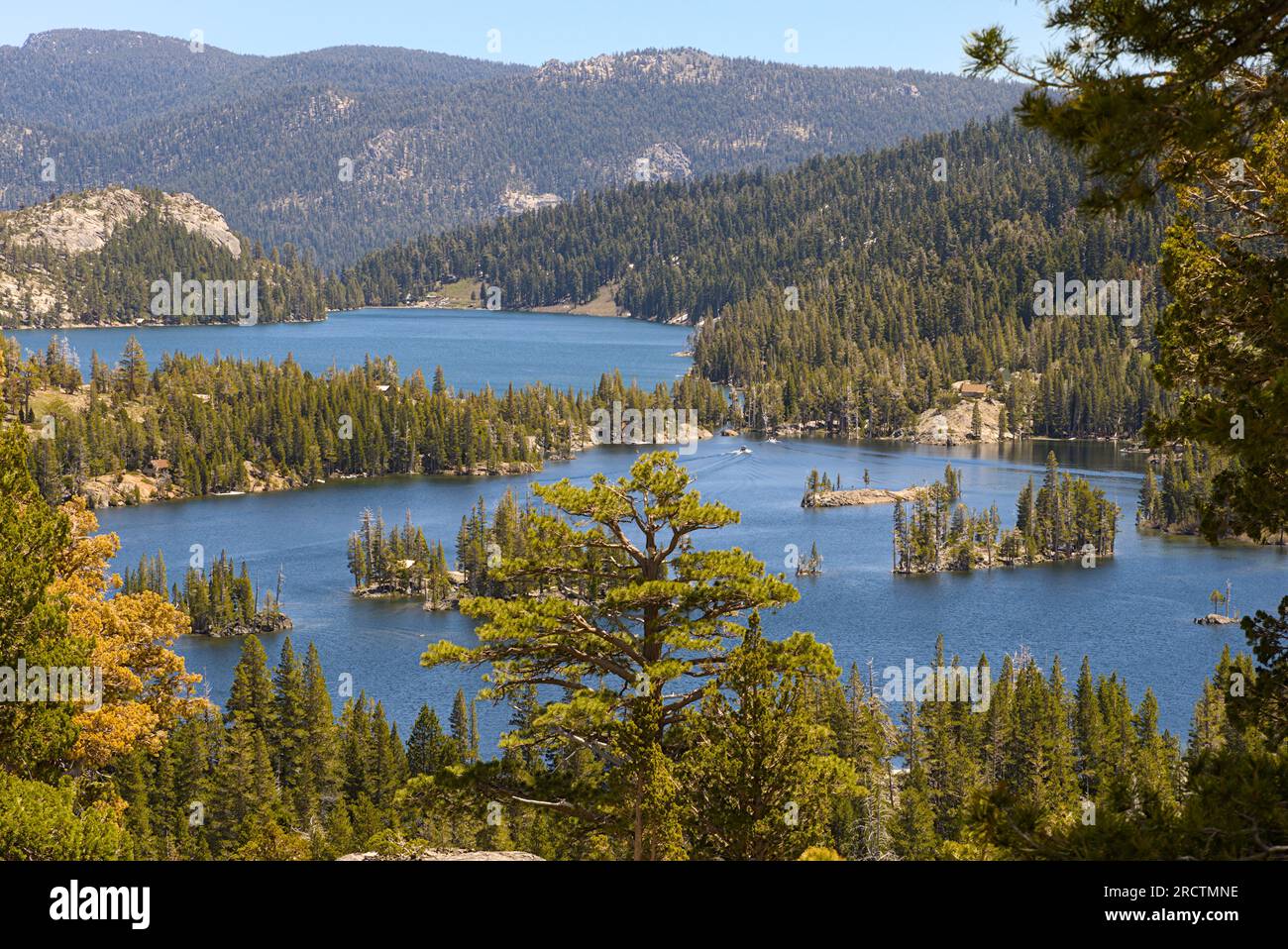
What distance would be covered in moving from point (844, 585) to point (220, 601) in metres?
53.5

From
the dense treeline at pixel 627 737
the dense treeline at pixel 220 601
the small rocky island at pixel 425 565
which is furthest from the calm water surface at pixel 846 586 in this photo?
the dense treeline at pixel 627 737

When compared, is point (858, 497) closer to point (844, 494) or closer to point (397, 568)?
point (844, 494)

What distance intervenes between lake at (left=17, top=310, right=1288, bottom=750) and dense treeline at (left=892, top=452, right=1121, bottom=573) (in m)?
2.54

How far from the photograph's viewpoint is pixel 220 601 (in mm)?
111188

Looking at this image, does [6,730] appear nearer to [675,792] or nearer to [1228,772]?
[675,792]

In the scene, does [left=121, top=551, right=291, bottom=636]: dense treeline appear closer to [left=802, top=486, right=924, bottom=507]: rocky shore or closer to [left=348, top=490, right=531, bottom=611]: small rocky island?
[left=348, top=490, right=531, bottom=611]: small rocky island

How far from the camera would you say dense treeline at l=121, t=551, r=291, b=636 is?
10931cm

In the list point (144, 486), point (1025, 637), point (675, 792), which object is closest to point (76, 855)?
point (675, 792)

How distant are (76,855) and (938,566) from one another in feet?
383

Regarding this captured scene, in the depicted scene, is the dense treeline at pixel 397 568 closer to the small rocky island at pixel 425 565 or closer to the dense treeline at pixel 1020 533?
the small rocky island at pixel 425 565

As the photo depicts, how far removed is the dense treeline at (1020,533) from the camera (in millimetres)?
133125

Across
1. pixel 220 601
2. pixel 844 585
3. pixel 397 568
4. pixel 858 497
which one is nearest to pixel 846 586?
pixel 844 585

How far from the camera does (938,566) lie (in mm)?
132250

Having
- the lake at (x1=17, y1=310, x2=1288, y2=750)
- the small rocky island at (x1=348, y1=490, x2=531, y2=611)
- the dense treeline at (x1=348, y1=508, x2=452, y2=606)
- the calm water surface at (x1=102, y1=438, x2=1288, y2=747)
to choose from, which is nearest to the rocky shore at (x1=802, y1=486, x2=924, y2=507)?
→ the lake at (x1=17, y1=310, x2=1288, y2=750)
